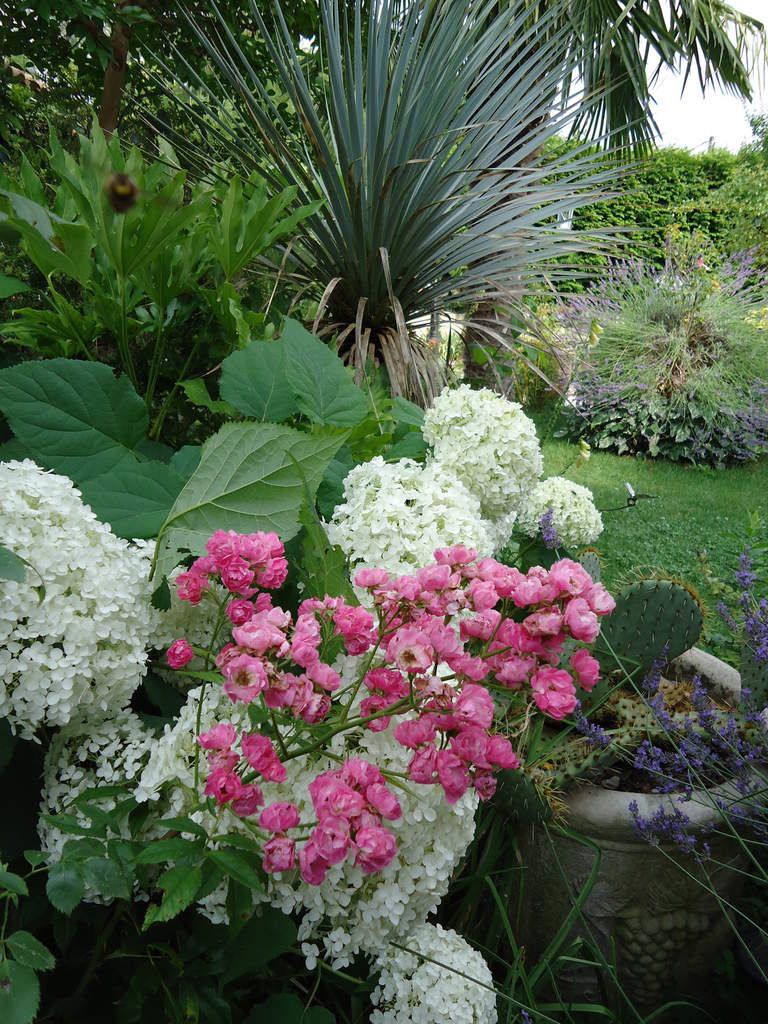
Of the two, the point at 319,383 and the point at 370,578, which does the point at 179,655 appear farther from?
the point at 319,383

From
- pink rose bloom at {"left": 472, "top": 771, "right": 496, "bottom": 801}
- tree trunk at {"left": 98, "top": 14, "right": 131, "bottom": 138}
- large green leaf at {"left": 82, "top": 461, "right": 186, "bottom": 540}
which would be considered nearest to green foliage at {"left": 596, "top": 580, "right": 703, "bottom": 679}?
pink rose bloom at {"left": 472, "top": 771, "right": 496, "bottom": 801}

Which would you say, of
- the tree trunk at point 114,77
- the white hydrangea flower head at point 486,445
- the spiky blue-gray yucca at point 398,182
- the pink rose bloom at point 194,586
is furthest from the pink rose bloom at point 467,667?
the tree trunk at point 114,77

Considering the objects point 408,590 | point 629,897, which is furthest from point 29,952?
point 629,897

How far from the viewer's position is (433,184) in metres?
2.31

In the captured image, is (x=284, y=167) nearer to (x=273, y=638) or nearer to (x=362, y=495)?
(x=362, y=495)

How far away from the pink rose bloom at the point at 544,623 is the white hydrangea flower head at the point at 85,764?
0.38 meters

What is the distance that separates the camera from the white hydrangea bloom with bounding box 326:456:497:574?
864 millimetres

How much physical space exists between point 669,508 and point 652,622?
365cm

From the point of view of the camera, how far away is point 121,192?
163mm

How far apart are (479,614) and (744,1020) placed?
115 cm

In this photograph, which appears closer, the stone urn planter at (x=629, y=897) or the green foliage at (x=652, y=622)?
the stone urn planter at (x=629, y=897)

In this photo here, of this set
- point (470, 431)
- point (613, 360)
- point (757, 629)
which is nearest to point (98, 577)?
point (470, 431)

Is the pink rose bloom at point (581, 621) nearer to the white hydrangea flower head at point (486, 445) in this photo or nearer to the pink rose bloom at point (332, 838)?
the pink rose bloom at point (332, 838)

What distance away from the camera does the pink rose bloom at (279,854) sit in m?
0.54
